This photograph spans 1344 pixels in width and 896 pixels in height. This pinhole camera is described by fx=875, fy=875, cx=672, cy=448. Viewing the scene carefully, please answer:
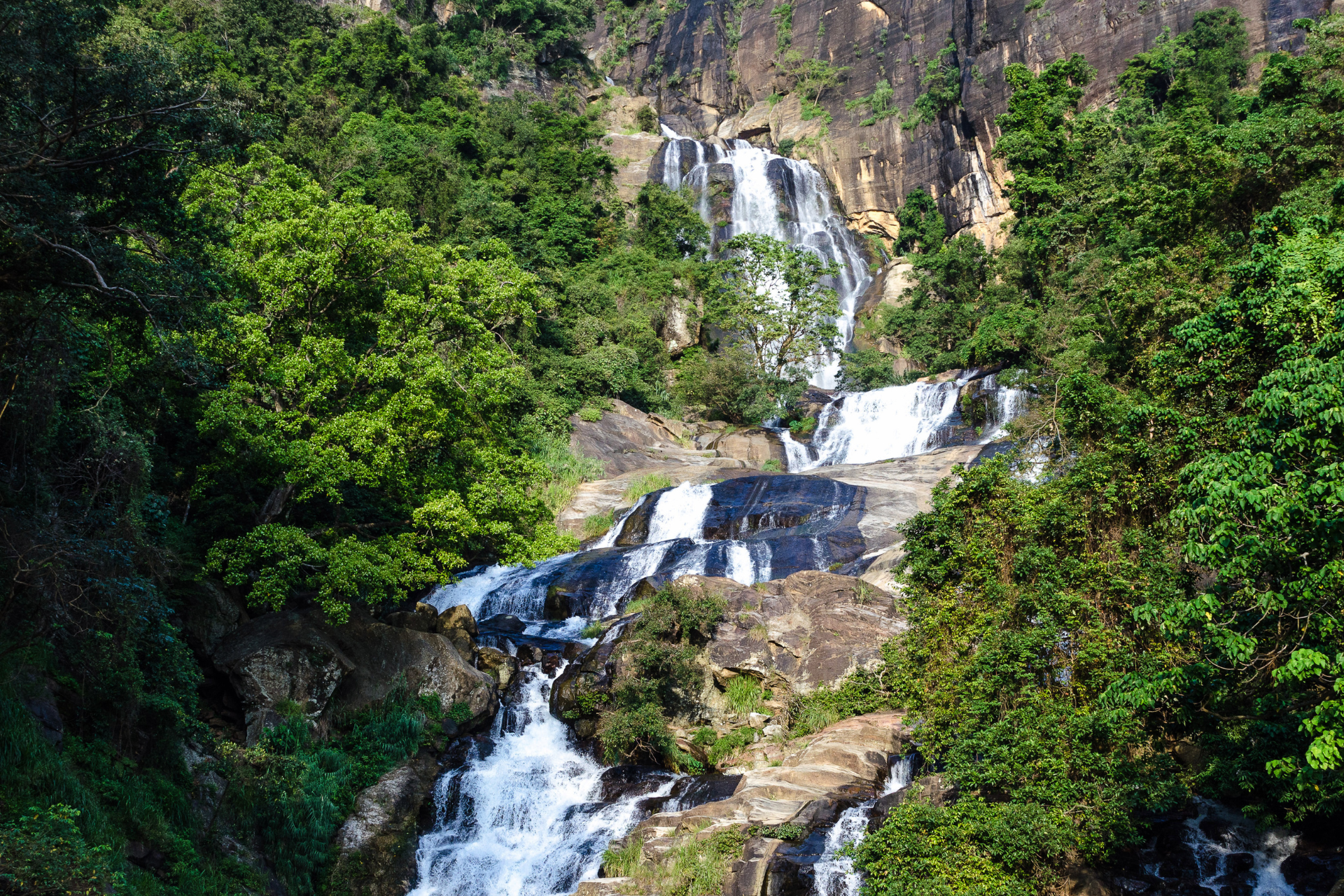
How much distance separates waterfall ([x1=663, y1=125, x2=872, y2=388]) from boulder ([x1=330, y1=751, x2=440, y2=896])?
132 feet

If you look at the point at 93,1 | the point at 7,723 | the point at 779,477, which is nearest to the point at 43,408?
the point at 7,723

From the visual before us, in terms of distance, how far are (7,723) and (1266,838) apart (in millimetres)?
13683

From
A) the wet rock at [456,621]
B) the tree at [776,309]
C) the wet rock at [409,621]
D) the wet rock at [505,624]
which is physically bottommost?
the wet rock at [505,624]

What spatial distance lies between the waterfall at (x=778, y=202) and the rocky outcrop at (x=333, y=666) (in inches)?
1482

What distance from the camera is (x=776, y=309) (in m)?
39.5

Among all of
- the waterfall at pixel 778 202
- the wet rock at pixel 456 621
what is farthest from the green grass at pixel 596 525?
the waterfall at pixel 778 202

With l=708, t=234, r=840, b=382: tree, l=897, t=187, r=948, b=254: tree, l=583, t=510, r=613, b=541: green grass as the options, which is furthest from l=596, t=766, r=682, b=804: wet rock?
l=897, t=187, r=948, b=254: tree

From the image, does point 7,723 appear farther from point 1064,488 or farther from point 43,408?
point 1064,488

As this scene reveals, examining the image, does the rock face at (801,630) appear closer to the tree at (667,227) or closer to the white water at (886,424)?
the white water at (886,424)

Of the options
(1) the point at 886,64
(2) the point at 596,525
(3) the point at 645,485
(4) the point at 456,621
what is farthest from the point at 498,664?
(1) the point at 886,64

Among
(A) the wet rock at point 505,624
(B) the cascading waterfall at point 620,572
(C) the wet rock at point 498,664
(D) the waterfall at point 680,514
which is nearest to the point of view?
(C) the wet rock at point 498,664

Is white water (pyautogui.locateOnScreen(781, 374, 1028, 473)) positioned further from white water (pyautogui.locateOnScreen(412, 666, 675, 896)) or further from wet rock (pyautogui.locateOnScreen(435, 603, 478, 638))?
white water (pyautogui.locateOnScreen(412, 666, 675, 896))

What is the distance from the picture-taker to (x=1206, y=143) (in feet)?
65.5

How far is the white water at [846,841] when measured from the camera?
1079cm
